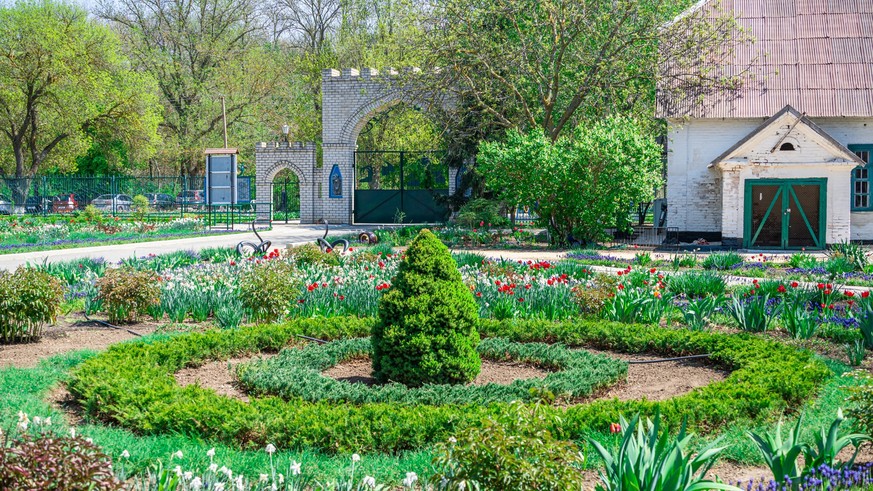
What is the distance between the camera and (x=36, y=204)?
38.8m

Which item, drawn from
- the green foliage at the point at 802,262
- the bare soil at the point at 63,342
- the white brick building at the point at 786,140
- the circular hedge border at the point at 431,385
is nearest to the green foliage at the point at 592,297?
the circular hedge border at the point at 431,385

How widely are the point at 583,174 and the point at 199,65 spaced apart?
1402 inches

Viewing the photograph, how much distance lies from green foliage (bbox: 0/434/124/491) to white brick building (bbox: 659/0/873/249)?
68.8 feet

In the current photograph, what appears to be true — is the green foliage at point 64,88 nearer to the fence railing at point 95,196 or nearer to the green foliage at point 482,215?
the fence railing at point 95,196

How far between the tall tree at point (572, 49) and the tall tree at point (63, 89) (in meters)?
23.1

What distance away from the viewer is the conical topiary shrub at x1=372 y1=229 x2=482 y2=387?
22.8 ft

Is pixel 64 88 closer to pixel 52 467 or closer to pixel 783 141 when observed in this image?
pixel 783 141

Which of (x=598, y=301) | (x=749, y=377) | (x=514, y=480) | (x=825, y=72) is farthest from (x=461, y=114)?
(x=514, y=480)

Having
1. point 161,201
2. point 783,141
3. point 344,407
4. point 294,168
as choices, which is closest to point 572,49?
point 783,141

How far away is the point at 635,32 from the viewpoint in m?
24.1

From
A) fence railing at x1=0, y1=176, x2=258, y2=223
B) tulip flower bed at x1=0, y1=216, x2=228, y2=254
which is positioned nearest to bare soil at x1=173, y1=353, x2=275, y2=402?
tulip flower bed at x1=0, y1=216, x2=228, y2=254

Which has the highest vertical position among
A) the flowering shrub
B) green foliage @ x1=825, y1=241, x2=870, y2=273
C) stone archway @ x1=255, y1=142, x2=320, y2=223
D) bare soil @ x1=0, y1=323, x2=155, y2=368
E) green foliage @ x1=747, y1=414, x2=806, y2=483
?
stone archway @ x1=255, y1=142, x2=320, y2=223

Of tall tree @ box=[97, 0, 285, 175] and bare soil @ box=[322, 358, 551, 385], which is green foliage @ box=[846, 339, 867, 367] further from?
tall tree @ box=[97, 0, 285, 175]

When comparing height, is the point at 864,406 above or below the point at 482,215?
below
